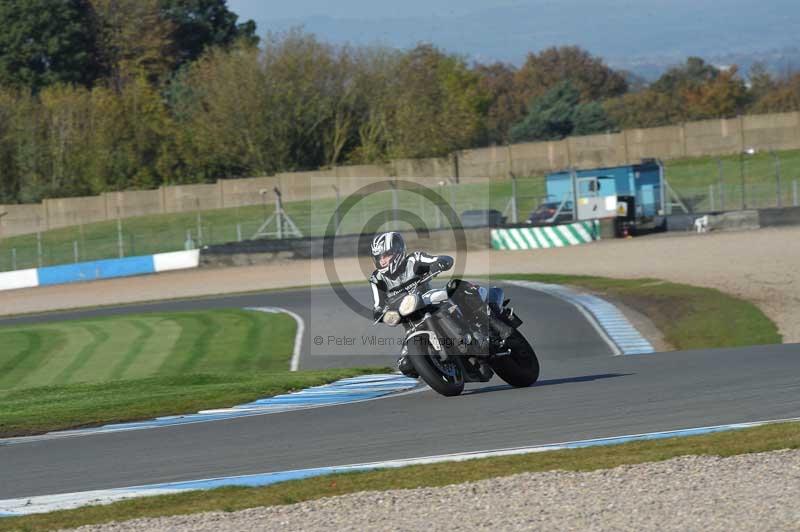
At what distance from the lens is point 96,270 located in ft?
150

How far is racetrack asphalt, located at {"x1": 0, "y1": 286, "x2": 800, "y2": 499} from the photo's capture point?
8.57 meters

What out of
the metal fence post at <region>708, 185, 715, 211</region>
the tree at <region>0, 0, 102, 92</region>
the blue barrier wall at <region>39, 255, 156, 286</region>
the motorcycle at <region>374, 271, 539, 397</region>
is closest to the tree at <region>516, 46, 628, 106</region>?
the tree at <region>0, 0, 102, 92</region>

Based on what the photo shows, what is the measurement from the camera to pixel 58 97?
78375 millimetres

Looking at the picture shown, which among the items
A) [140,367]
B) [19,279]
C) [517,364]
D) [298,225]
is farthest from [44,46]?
[517,364]

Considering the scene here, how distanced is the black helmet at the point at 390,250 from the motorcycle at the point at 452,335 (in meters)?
0.22

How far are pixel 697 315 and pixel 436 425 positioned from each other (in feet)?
41.3

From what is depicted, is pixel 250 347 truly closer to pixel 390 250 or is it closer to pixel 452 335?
pixel 390 250

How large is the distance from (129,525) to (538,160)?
60.3m

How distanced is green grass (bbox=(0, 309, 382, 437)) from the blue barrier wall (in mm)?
15246

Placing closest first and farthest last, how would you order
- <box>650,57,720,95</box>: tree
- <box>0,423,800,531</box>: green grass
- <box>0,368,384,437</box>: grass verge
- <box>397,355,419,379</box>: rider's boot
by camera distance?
1. <box>0,423,800,531</box>: green grass
2. <box>397,355,419,379</box>: rider's boot
3. <box>0,368,384,437</box>: grass verge
4. <box>650,57,720,95</box>: tree

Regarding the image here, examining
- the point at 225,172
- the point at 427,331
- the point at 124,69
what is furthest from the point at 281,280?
the point at 124,69

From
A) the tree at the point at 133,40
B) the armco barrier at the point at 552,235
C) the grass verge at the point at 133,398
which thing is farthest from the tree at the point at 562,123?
the grass verge at the point at 133,398

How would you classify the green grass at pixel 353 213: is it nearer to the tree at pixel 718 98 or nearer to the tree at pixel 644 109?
the tree at pixel 644 109

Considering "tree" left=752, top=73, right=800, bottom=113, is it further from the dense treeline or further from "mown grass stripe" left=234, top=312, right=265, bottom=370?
"mown grass stripe" left=234, top=312, right=265, bottom=370
